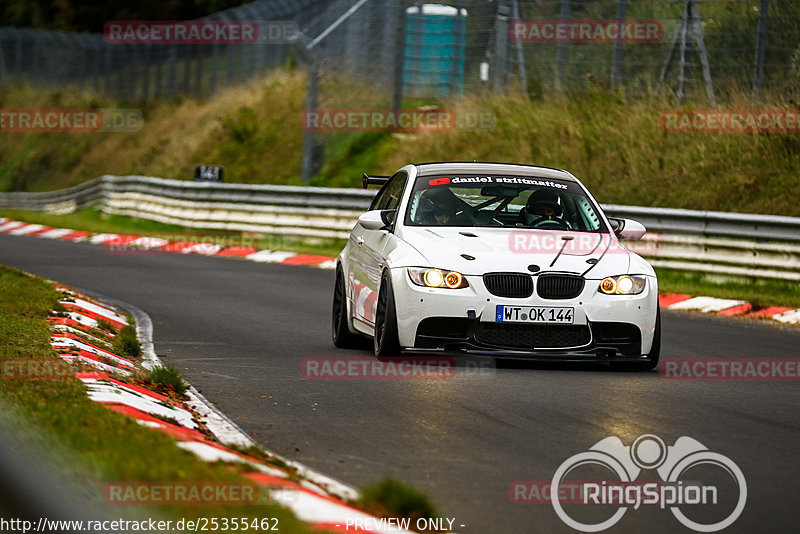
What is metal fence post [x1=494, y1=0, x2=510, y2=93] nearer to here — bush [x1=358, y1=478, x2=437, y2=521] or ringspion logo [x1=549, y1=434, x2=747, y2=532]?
ringspion logo [x1=549, y1=434, x2=747, y2=532]

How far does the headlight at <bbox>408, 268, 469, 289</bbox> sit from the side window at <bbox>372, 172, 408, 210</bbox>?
1460mm

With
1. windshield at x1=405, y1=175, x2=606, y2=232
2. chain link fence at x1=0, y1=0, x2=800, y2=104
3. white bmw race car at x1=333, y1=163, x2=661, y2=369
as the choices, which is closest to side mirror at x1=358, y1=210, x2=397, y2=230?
white bmw race car at x1=333, y1=163, x2=661, y2=369

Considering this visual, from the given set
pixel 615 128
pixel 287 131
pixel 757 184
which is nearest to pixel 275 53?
pixel 287 131

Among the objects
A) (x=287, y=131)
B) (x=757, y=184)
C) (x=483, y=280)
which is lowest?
(x=287, y=131)

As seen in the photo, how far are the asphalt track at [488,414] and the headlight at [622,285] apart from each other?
2.01ft

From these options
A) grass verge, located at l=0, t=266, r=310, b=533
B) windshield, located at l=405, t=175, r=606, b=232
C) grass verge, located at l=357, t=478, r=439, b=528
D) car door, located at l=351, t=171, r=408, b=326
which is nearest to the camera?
grass verge, located at l=0, t=266, r=310, b=533

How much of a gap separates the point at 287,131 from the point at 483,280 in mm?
28240

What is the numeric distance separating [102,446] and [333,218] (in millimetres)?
19191

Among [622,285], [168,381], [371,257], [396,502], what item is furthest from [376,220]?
[396,502]

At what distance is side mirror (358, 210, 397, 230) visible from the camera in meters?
10.9

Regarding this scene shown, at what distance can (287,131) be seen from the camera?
124ft

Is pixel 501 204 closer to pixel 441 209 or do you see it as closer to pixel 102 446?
pixel 441 209

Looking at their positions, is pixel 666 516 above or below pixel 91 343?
above

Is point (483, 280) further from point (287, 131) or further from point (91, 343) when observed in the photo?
point (287, 131)
